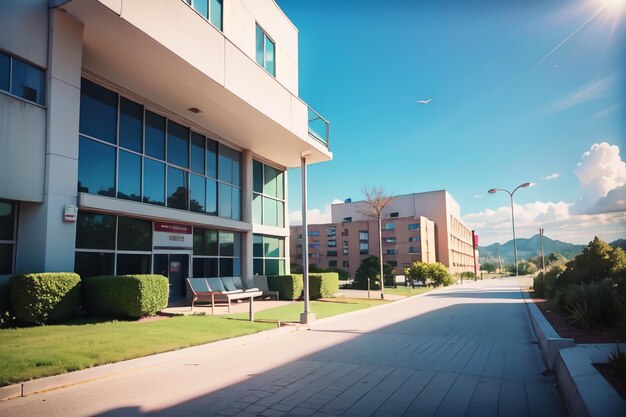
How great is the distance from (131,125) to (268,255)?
1090 centimetres

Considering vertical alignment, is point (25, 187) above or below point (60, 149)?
below

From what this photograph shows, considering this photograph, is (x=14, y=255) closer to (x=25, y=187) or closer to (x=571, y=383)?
(x=25, y=187)

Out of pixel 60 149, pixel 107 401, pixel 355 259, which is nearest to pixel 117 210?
pixel 60 149

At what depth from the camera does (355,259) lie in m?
76.9

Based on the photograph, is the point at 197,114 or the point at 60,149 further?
the point at 197,114

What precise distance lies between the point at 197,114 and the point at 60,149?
258 inches

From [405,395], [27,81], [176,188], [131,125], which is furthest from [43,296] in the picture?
[405,395]

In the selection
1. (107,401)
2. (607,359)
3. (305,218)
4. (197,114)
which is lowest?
(107,401)

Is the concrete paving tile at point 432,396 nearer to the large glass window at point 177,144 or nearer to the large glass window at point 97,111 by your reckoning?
the large glass window at point 97,111

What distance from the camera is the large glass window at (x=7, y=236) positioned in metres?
10.9

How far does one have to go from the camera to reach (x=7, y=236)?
36.2 feet

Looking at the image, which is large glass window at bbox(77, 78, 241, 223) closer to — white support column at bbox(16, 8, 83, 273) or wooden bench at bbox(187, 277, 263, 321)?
white support column at bbox(16, 8, 83, 273)

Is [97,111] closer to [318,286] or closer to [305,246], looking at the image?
[305,246]

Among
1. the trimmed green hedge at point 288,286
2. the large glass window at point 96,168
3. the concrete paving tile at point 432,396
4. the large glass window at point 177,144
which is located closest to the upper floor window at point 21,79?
the large glass window at point 96,168
